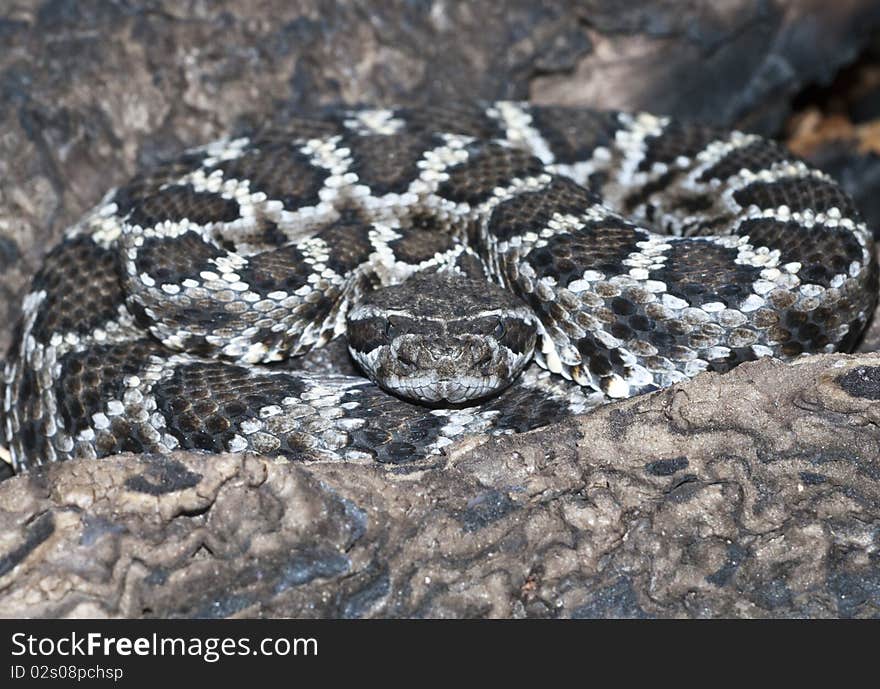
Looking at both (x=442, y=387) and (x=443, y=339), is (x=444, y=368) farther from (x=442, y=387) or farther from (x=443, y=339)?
(x=443, y=339)

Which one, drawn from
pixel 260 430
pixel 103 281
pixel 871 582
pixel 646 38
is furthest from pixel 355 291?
pixel 646 38

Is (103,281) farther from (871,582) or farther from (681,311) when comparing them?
(871,582)

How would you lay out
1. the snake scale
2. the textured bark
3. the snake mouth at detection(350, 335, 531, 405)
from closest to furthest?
1. the textured bark
2. the snake mouth at detection(350, 335, 531, 405)
3. the snake scale

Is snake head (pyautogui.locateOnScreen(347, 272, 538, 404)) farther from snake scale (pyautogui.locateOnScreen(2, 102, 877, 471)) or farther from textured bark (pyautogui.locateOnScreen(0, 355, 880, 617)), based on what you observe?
textured bark (pyautogui.locateOnScreen(0, 355, 880, 617))

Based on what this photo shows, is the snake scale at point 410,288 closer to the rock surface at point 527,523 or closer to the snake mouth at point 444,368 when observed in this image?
the snake mouth at point 444,368

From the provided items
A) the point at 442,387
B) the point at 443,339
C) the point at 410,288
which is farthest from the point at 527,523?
the point at 410,288

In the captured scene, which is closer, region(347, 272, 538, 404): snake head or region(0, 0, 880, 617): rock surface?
region(0, 0, 880, 617): rock surface

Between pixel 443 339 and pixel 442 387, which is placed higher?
pixel 443 339

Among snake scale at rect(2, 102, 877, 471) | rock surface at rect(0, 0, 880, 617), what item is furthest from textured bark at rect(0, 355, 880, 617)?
snake scale at rect(2, 102, 877, 471)
